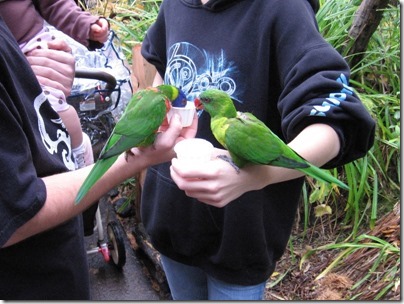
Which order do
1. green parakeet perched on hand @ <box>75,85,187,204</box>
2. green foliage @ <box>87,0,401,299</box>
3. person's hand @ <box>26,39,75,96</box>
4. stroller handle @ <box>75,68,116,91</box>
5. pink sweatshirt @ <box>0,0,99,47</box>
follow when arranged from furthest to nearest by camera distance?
green foliage @ <box>87,0,401,299</box>
stroller handle @ <box>75,68,116,91</box>
pink sweatshirt @ <box>0,0,99,47</box>
person's hand @ <box>26,39,75,96</box>
green parakeet perched on hand @ <box>75,85,187,204</box>

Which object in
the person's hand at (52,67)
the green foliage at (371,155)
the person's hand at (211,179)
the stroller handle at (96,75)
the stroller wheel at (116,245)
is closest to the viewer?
the person's hand at (211,179)

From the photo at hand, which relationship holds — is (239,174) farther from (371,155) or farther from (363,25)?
(363,25)

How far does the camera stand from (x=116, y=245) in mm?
2400

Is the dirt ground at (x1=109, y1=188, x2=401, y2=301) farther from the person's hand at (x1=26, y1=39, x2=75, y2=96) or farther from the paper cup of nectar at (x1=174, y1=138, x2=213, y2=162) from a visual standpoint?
the person's hand at (x1=26, y1=39, x2=75, y2=96)

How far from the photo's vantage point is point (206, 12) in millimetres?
1161

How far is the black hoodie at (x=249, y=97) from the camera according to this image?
0.96 metres

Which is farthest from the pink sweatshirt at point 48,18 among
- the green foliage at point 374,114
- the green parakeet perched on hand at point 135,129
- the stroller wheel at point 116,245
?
the green foliage at point 374,114

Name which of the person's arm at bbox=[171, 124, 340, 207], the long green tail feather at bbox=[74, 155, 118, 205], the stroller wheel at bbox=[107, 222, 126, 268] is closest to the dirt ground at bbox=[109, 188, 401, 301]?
the stroller wheel at bbox=[107, 222, 126, 268]

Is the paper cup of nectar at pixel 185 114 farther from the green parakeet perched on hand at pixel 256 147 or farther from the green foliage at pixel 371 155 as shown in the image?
the green foliage at pixel 371 155

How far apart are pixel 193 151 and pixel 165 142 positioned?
3.8 inches

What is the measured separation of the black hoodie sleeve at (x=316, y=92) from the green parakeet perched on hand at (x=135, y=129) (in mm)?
263

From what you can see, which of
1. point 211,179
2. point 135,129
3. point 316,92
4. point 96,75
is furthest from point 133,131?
point 96,75

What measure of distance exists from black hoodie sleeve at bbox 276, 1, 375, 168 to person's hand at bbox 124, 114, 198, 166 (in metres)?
0.22

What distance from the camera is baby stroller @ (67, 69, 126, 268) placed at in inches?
89.4
